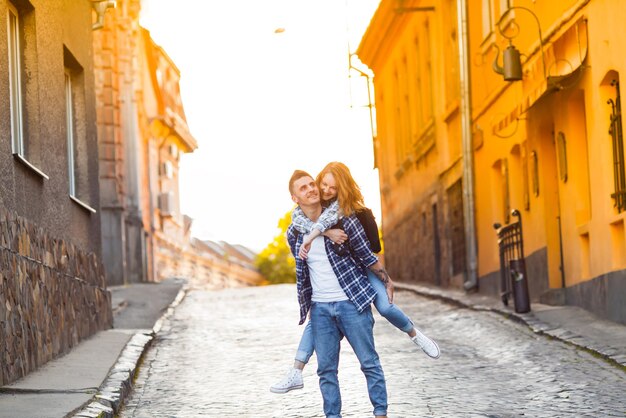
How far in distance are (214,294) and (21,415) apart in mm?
17073

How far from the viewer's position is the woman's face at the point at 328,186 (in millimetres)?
8555

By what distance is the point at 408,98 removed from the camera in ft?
112

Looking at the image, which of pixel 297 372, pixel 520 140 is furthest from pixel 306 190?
pixel 520 140

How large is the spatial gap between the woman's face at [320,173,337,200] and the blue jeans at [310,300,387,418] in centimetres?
67

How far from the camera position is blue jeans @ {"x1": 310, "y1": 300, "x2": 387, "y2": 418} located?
27.8ft

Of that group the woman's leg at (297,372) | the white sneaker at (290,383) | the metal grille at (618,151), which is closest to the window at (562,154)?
the metal grille at (618,151)

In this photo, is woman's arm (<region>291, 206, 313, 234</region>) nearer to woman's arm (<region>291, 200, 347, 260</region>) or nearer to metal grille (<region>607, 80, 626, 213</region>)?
woman's arm (<region>291, 200, 347, 260</region>)

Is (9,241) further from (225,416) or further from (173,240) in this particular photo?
(173,240)

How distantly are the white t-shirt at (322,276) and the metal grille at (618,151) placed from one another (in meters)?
6.90

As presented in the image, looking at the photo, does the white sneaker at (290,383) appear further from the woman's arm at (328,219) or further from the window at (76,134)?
the window at (76,134)

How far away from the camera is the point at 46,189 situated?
1378 cm

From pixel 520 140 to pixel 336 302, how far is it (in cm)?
1242

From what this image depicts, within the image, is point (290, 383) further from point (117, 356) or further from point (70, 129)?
point (70, 129)

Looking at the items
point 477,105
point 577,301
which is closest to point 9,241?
point 577,301
